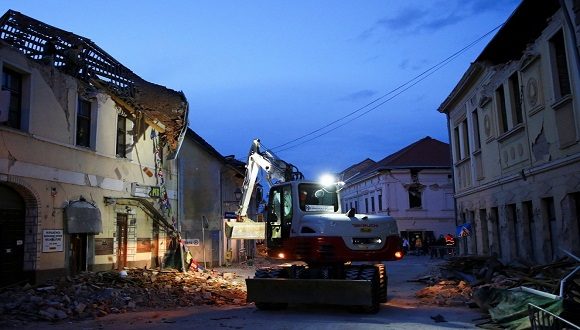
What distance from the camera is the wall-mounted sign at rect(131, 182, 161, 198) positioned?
19375mm

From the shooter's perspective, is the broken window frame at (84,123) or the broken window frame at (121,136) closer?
the broken window frame at (84,123)

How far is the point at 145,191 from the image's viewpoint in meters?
Answer: 20.1

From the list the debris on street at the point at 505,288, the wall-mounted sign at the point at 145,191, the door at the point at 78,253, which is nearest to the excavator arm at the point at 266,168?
the wall-mounted sign at the point at 145,191

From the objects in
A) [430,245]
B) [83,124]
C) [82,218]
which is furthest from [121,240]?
[430,245]

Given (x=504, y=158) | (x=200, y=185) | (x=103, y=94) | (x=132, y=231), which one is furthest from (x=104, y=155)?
(x=504, y=158)

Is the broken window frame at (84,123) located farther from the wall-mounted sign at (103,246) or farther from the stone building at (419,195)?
the stone building at (419,195)

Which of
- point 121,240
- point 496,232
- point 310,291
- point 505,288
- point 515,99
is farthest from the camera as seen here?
point 121,240

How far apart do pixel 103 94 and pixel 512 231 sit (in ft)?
46.3

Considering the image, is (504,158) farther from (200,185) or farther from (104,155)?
(200,185)

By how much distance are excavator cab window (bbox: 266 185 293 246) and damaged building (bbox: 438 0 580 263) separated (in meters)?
6.17

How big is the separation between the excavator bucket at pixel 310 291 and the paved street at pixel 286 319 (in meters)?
0.32

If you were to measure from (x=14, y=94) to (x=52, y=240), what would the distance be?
422 centimetres

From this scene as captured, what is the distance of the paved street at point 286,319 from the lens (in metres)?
10.0

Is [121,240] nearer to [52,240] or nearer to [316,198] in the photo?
[52,240]
